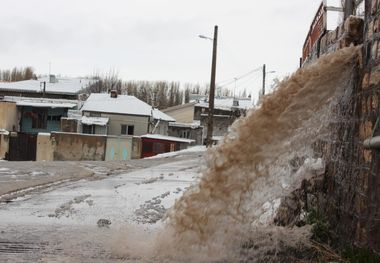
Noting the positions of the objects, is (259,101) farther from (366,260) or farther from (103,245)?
(103,245)

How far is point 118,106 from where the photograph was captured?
46.7 m

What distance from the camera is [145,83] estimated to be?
3349 inches

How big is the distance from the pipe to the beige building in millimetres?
40485

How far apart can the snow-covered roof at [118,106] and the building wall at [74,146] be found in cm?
711

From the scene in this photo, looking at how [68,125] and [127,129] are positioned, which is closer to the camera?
[68,125]

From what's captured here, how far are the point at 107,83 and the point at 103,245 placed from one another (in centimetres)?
7550

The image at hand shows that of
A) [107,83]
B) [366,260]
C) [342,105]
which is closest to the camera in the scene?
[366,260]

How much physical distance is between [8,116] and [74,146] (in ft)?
28.9

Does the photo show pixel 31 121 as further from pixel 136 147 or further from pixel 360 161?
pixel 360 161

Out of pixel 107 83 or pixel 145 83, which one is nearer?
pixel 107 83

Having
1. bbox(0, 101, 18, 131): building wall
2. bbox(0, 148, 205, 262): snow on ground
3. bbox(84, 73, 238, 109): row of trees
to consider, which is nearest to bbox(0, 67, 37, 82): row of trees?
bbox(84, 73, 238, 109): row of trees

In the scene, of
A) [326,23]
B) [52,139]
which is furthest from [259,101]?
[52,139]

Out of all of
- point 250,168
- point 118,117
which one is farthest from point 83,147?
point 250,168

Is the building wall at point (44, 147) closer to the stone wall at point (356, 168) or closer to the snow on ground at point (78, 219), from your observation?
the snow on ground at point (78, 219)
